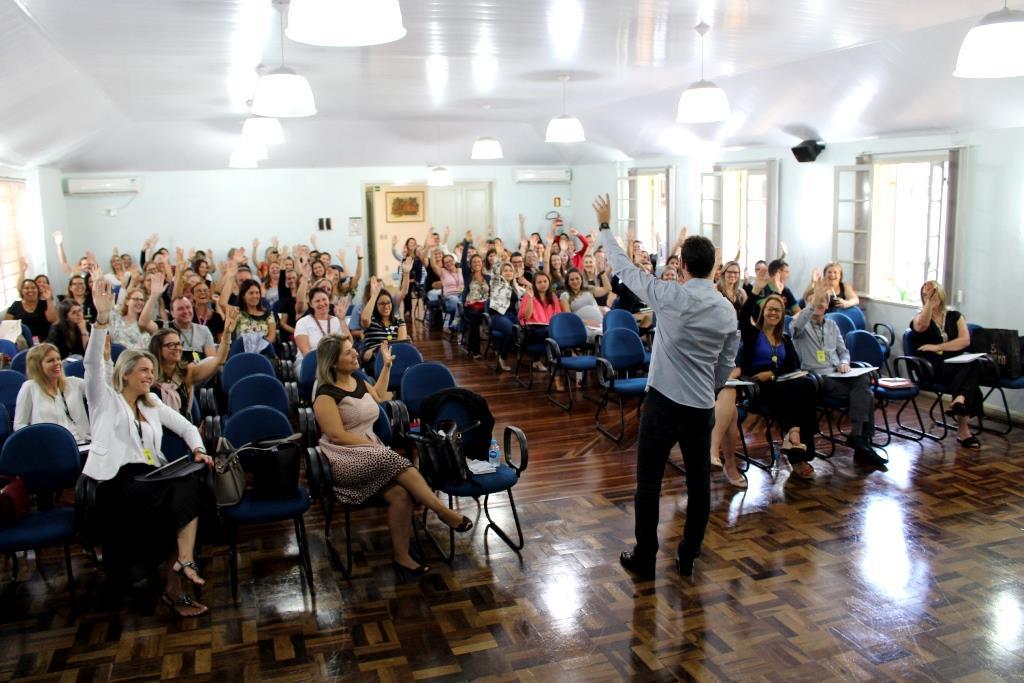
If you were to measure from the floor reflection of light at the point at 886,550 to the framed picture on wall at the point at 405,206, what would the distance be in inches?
507

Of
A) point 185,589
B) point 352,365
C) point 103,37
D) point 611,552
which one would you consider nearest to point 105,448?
point 185,589

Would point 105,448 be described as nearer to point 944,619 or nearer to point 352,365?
point 352,365

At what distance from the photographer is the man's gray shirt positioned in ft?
14.8

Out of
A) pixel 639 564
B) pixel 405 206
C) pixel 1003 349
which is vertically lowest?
pixel 639 564

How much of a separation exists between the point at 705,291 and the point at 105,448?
10.6 feet

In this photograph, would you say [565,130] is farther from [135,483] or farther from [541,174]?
[541,174]

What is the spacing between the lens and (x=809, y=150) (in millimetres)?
10719

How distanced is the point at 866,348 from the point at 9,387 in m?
6.97

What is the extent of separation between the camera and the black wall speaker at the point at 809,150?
35.0 feet

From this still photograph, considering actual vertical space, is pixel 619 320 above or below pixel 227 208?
below

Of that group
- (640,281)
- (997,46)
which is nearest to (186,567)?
(640,281)

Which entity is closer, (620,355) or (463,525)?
(463,525)

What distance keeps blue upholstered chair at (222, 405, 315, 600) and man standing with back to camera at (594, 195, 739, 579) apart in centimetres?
187

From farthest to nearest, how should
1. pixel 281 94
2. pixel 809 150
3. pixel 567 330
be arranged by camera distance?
pixel 809 150
pixel 567 330
pixel 281 94
